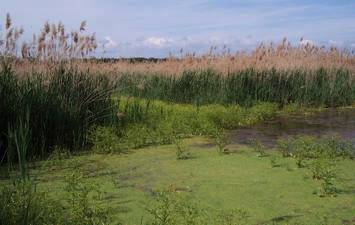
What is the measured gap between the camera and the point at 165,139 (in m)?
7.25

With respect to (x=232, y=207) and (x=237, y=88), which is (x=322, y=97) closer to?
(x=237, y=88)

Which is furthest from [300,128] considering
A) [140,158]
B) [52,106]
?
[52,106]

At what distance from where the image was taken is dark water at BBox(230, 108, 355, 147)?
805 centimetres

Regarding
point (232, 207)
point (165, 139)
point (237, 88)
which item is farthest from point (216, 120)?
point (232, 207)

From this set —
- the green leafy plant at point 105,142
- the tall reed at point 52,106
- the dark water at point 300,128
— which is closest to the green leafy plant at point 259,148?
the dark water at point 300,128

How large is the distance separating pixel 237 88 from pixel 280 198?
7.24 meters

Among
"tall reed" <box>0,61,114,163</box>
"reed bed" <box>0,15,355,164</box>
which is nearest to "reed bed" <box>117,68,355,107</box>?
"reed bed" <box>0,15,355,164</box>

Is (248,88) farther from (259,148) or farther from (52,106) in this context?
(52,106)

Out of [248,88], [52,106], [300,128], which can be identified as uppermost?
[52,106]

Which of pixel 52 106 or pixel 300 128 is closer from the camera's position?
pixel 52 106

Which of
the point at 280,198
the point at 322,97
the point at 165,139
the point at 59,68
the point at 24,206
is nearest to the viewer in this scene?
the point at 24,206

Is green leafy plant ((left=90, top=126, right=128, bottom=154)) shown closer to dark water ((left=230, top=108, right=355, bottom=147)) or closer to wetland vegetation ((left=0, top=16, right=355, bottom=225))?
wetland vegetation ((left=0, top=16, right=355, bottom=225))

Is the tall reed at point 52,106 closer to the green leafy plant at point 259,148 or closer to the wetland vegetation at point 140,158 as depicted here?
the wetland vegetation at point 140,158

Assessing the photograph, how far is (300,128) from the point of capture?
9.20 meters
